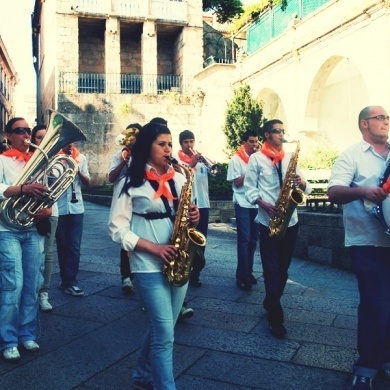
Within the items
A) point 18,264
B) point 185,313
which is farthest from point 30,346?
point 185,313

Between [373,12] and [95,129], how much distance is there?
13463 millimetres

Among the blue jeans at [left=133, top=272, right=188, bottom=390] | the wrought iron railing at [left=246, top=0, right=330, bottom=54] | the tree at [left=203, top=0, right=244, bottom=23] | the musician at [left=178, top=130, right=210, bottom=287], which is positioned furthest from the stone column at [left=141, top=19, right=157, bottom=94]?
the blue jeans at [left=133, top=272, right=188, bottom=390]

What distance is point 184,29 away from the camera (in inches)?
1004

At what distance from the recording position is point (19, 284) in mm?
3875

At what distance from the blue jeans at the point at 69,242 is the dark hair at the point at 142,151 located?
2792 millimetres

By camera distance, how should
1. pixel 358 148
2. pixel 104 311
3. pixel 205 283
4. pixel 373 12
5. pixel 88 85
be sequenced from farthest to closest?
1. pixel 88 85
2. pixel 373 12
3. pixel 205 283
4. pixel 104 311
5. pixel 358 148

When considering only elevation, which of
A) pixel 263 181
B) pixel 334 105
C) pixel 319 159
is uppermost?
pixel 334 105

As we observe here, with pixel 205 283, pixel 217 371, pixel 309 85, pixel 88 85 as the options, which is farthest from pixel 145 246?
pixel 88 85

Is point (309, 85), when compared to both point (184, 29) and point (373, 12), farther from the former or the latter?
point (184, 29)

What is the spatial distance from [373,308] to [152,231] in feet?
5.33

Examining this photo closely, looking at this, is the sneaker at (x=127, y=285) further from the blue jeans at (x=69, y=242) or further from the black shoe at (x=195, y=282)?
the black shoe at (x=195, y=282)

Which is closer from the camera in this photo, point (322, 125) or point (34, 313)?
point (34, 313)

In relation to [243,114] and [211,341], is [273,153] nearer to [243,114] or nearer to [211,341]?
[211,341]

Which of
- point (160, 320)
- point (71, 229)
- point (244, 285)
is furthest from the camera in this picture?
point (244, 285)
